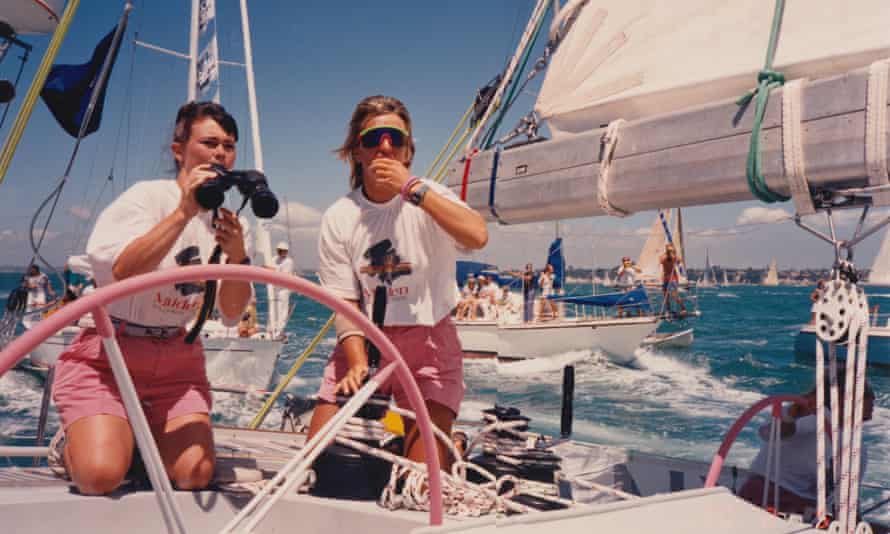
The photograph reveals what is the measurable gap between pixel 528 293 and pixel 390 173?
1851 cm

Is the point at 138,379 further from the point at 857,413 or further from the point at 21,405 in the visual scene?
the point at 21,405

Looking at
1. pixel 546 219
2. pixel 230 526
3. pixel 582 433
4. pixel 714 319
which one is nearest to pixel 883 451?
pixel 582 433

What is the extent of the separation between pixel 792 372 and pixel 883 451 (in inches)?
473

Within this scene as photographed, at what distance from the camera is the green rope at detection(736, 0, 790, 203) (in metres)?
2.00

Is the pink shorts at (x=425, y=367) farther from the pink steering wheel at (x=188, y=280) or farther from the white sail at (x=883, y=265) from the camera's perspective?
the white sail at (x=883, y=265)

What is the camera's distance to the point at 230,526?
114cm

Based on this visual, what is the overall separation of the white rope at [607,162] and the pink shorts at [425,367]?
82 cm

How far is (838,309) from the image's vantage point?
183 centimetres

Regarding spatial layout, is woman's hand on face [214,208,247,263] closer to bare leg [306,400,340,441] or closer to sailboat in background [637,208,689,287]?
bare leg [306,400,340,441]

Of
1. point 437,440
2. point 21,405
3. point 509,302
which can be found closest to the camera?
point 437,440

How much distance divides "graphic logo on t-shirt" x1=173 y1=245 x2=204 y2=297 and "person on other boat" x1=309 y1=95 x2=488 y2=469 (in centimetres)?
40

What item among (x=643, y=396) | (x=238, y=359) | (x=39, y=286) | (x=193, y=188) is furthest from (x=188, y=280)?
(x=39, y=286)

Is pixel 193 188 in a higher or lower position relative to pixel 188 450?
higher

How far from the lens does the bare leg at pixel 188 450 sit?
188 centimetres
